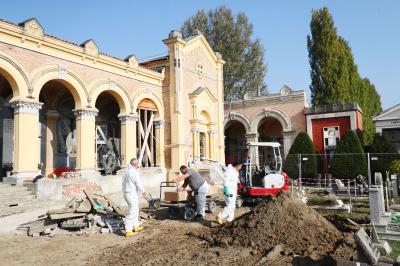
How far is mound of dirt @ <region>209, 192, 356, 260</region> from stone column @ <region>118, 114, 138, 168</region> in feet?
36.5

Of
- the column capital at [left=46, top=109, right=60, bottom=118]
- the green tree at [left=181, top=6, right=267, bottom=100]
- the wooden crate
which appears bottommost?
the wooden crate

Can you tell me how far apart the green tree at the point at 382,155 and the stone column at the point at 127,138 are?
14.0 m

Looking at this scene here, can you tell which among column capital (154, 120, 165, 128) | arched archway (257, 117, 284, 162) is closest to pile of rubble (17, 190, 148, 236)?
column capital (154, 120, 165, 128)

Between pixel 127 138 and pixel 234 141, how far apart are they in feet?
51.7

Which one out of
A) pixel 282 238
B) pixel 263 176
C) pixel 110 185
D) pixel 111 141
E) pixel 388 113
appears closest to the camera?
pixel 282 238

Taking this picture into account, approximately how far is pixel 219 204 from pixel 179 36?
11.4 metres

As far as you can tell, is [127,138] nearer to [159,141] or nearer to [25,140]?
[159,141]

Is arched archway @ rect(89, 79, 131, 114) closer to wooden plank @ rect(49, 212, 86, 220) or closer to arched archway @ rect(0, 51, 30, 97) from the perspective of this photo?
arched archway @ rect(0, 51, 30, 97)

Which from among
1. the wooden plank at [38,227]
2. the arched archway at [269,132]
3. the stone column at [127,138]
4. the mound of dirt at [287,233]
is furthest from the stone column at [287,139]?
the wooden plank at [38,227]

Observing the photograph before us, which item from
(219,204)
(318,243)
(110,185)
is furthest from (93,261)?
(110,185)

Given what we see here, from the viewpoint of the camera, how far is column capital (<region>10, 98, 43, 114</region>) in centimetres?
1331

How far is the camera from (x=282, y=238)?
7324 mm

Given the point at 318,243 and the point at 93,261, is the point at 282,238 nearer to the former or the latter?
the point at 318,243

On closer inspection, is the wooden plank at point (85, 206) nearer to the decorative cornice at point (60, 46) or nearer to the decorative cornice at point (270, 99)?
the decorative cornice at point (60, 46)
